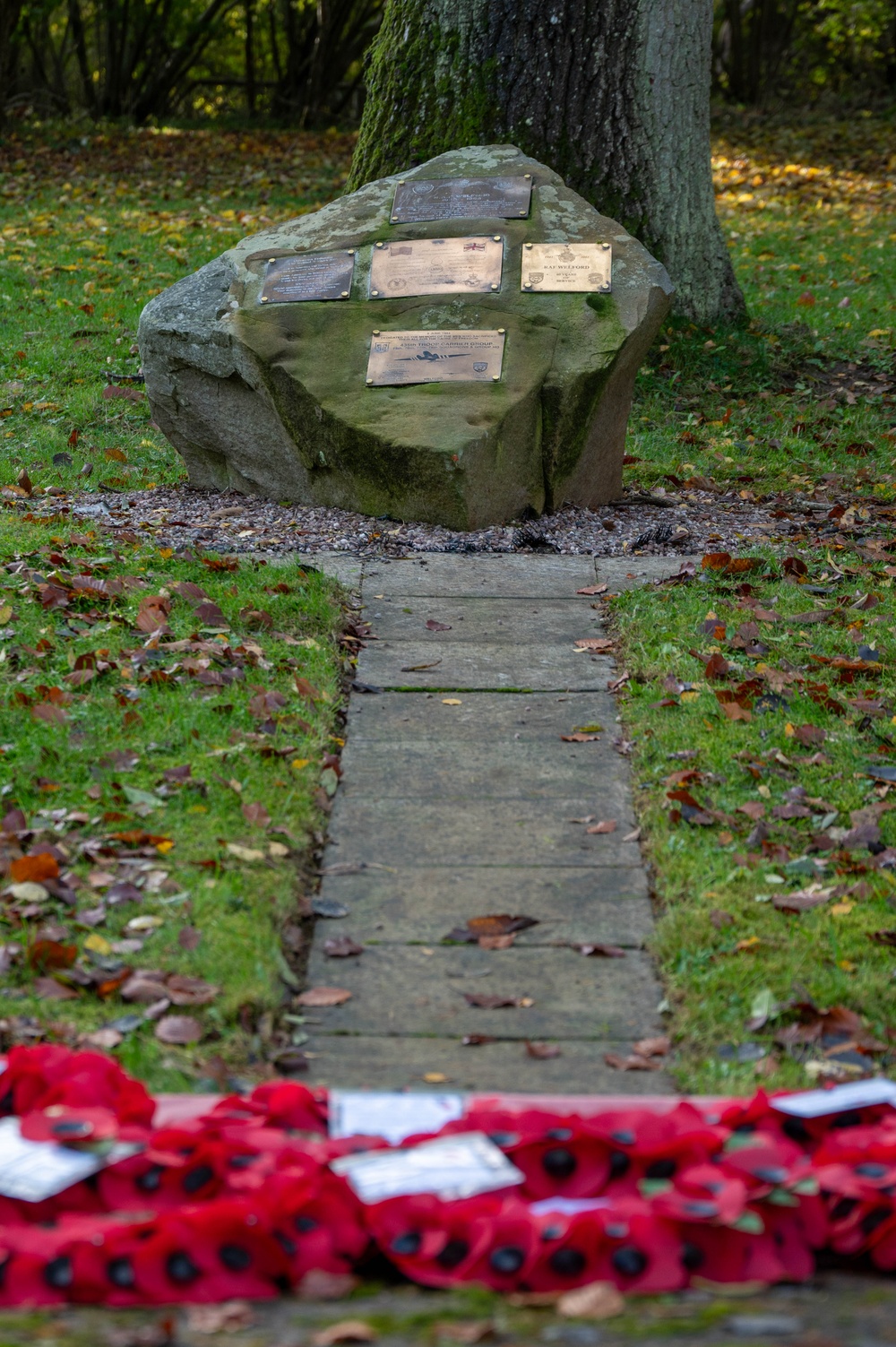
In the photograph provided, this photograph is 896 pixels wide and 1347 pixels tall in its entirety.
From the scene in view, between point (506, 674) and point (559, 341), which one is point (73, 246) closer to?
point (559, 341)

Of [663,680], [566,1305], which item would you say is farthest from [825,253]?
[566,1305]

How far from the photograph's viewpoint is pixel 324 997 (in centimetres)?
305

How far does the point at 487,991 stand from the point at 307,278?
4.22 metres

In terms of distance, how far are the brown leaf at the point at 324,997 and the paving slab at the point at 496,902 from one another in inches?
8.3

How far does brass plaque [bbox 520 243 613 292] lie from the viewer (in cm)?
623

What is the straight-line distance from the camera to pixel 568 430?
6.17 meters

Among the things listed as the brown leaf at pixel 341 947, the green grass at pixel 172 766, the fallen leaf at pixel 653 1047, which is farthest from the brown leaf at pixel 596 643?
the fallen leaf at pixel 653 1047

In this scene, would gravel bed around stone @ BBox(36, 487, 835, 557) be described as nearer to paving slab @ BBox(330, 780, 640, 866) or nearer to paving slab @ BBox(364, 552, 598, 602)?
paving slab @ BBox(364, 552, 598, 602)

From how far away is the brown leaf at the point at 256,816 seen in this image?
3619mm

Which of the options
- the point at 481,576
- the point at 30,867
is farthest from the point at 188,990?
the point at 481,576

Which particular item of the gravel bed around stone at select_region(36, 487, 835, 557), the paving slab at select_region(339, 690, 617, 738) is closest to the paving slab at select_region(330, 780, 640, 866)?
the paving slab at select_region(339, 690, 617, 738)

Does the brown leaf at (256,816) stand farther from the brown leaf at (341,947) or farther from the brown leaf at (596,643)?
the brown leaf at (596,643)

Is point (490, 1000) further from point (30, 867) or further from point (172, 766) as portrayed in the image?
point (172, 766)

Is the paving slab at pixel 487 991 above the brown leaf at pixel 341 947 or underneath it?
underneath
